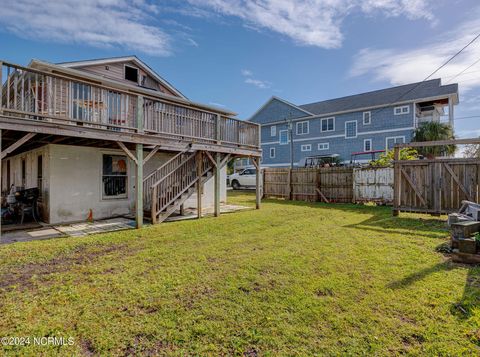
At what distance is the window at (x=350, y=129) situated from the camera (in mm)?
25091

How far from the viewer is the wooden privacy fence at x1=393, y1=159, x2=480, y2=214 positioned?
749cm

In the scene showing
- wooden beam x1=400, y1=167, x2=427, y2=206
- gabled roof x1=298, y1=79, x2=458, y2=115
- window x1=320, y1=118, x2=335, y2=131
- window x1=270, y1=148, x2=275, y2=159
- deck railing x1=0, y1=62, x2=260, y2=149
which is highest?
gabled roof x1=298, y1=79, x2=458, y2=115

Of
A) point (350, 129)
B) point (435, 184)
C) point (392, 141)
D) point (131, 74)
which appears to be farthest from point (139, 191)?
point (350, 129)

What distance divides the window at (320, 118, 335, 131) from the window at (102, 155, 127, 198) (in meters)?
22.4

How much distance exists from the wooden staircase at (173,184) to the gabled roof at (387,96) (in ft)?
69.5

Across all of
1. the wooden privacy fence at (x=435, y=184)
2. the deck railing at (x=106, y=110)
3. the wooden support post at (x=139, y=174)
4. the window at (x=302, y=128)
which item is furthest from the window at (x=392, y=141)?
the wooden support post at (x=139, y=174)

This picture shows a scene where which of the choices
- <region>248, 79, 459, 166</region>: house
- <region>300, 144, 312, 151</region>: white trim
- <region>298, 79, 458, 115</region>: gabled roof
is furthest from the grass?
<region>300, 144, 312, 151</region>: white trim

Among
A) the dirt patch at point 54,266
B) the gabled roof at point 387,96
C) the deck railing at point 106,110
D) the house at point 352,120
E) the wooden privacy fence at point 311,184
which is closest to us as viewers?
the dirt patch at point 54,266

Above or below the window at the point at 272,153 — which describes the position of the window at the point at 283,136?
above

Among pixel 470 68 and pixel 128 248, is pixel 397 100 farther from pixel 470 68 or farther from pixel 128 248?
pixel 128 248

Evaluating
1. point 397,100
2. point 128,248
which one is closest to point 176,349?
point 128,248

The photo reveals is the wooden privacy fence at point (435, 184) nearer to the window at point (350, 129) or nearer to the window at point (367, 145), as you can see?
the window at point (367, 145)

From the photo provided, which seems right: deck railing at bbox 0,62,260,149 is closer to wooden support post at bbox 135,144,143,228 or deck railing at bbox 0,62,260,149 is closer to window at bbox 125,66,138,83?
wooden support post at bbox 135,144,143,228

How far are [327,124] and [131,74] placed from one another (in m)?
20.5
